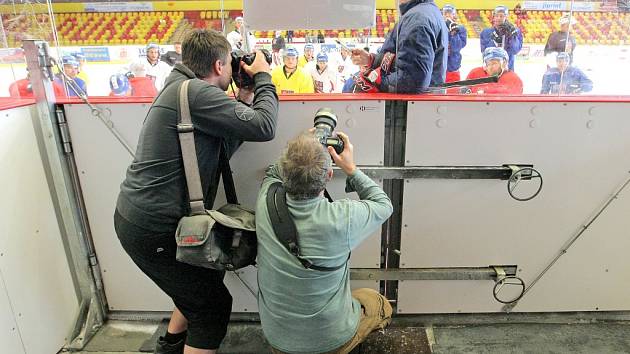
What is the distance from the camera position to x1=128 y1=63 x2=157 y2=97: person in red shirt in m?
2.02

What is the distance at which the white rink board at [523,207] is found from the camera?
168cm

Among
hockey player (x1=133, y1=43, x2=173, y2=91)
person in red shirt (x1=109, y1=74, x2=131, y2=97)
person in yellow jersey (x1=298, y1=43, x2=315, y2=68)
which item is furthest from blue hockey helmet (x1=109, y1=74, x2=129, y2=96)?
person in yellow jersey (x1=298, y1=43, x2=315, y2=68)

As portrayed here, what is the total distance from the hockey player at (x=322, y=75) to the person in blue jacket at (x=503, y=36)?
161cm

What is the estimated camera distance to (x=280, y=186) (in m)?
1.27

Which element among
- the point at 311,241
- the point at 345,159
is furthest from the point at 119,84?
the point at 311,241

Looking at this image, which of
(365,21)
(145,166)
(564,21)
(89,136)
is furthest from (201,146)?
(564,21)

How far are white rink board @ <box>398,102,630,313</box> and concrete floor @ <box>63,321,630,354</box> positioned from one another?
0.10 metres

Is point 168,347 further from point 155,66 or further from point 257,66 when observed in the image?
point 155,66

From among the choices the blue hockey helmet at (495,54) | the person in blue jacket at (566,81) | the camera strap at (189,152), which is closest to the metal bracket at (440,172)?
the person in blue jacket at (566,81)

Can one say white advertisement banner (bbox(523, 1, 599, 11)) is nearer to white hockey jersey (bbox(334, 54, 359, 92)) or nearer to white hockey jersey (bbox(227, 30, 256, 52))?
white hockey jersey (bbox(334, 54, 359, 92))

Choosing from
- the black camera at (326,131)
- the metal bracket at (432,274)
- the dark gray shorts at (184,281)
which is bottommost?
the metal bracket at (432,274)

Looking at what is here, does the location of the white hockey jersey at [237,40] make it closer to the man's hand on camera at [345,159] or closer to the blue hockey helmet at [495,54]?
the man's hand on camera at [345,159]

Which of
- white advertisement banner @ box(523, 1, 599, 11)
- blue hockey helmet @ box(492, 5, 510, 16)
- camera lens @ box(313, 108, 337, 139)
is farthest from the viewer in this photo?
blue hockey helmet @ box(492, 5, 510, 16)

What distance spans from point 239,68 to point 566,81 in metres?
1.56
